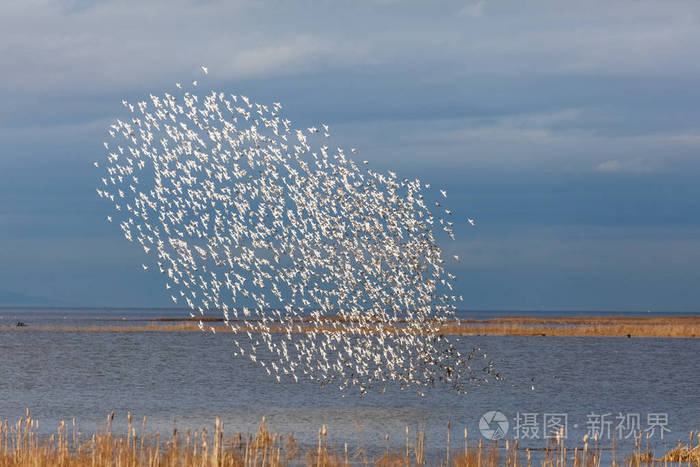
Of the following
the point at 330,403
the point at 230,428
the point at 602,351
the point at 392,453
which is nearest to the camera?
the point at 392,453

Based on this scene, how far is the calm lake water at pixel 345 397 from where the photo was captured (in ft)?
122

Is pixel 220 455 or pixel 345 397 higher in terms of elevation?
pixel 345 397

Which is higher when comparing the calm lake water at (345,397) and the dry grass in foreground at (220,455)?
the calm lake water at (345,397)

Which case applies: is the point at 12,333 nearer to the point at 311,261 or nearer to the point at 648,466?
the point at 311,261

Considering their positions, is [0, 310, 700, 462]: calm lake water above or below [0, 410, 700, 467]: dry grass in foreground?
above

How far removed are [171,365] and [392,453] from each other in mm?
44223

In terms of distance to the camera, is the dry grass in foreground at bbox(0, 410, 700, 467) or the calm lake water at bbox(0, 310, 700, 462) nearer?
the dry grass in foreground at bbox(0, 410, 700, 467)

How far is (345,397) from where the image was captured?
49.1 metres

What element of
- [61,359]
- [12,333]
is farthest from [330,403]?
[12,333]

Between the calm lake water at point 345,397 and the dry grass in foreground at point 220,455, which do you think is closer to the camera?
the dry grass in foreground at point 220,455

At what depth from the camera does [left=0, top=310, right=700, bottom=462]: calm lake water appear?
37312 mm

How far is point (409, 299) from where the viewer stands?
115 feet

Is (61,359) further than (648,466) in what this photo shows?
Yes

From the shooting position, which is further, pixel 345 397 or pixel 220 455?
pixel 345 397
